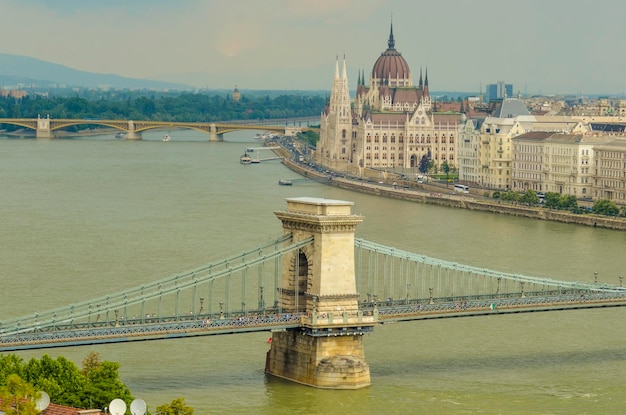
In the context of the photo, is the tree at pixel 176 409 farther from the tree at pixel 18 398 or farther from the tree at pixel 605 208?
the tree at pixel 605 208

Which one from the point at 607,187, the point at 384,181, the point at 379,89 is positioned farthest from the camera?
the point at 379,89

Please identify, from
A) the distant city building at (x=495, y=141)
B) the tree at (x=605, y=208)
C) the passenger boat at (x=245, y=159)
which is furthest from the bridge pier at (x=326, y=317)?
the passenger boat at (x=245, y=159)

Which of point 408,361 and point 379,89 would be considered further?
point 379,89

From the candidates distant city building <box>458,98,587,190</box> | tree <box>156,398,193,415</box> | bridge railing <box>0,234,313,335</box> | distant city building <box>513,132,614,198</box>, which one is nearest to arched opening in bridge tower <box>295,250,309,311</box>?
bridge railing <box>0,234,313,335</box>

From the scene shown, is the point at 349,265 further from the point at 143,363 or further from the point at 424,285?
the point at 424,285

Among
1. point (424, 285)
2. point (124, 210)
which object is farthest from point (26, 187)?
point (424, 285)

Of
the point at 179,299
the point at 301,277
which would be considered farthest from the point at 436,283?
the point at 301,277

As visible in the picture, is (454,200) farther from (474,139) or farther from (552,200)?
(474,139)
